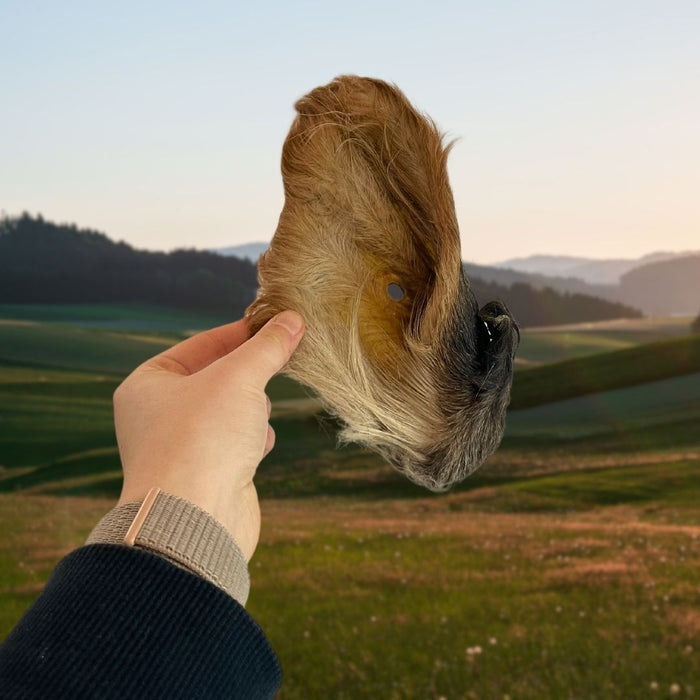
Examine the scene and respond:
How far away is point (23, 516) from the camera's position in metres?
6.71

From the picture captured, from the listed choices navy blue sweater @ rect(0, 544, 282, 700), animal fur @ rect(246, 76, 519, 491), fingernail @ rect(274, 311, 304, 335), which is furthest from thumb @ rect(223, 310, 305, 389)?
navy blue sweater @ rect(0, 544, 282, 700)

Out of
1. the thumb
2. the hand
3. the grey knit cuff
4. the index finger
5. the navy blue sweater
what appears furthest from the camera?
the index finger

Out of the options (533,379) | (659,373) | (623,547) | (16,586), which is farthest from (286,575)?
(659,373)

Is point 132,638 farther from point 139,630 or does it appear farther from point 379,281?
point 379,281

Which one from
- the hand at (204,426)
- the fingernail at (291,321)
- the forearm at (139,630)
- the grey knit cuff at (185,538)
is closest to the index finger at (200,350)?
the hand at (204,426)

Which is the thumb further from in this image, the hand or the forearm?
the forearm

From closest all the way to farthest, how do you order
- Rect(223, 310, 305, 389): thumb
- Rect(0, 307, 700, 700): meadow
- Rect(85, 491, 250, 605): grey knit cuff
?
Rect(85, 491, 250, 605): grey knit cuff, Rect(223, 310, 305, 389): thumb, Rect(0, 307, 700, 700): meadow

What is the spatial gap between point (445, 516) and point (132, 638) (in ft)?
19.9

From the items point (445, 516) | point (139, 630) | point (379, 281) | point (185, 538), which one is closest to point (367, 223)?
point (379, 281)

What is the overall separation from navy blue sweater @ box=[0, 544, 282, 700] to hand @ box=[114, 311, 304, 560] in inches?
8.5

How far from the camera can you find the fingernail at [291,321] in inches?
77.6

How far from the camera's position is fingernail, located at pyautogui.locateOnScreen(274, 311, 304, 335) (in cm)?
197

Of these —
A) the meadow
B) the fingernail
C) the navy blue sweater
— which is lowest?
the meadow

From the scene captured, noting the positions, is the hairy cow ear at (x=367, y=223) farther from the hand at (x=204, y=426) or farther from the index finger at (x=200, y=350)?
the hand at (x=204, y=426)
